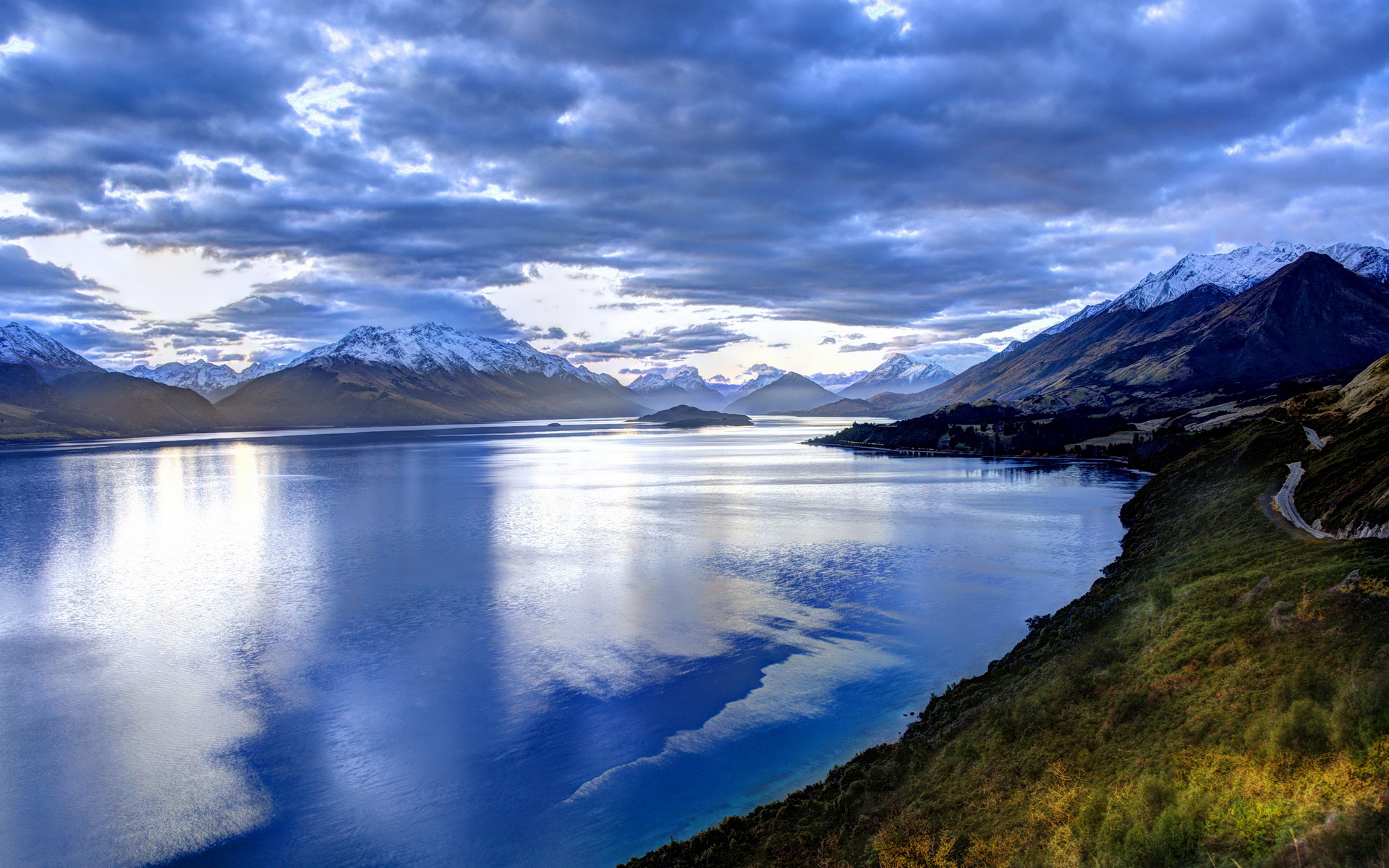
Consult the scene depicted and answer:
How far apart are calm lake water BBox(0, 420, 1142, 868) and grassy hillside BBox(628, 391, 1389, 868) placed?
9.82 ft

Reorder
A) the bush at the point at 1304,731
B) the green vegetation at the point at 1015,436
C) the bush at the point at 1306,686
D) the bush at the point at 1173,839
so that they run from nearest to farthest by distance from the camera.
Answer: the bush at the point at 1173,839, the bush at the point at 1304,731, the bush at the point at 1306,686, the green vegetation at the point at 1015,436

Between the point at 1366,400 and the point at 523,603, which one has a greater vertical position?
the point at 1366,400

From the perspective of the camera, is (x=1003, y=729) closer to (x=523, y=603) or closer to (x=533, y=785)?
(x=533, y=785)

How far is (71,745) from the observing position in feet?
82.4

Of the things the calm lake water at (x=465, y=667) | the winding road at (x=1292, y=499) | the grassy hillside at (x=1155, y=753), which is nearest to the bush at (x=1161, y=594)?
the grassy hillside at (x=1155, y=753)

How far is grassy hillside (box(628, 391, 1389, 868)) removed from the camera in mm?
12859

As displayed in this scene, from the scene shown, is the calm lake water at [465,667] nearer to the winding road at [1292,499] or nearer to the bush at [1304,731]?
the winding road at [1292,499]

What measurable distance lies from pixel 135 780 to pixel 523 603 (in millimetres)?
21072

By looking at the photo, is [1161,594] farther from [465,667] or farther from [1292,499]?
[465,667]

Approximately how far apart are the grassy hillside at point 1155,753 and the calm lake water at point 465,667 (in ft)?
9.82

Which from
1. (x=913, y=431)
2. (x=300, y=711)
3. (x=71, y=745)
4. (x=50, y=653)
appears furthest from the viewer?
(x=913, y=431)

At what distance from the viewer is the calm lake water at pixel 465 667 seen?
2088cm

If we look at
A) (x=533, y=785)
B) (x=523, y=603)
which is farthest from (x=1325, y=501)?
(x=523, y=603)

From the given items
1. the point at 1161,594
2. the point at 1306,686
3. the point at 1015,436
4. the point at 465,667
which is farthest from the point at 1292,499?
the point at 1015,436
